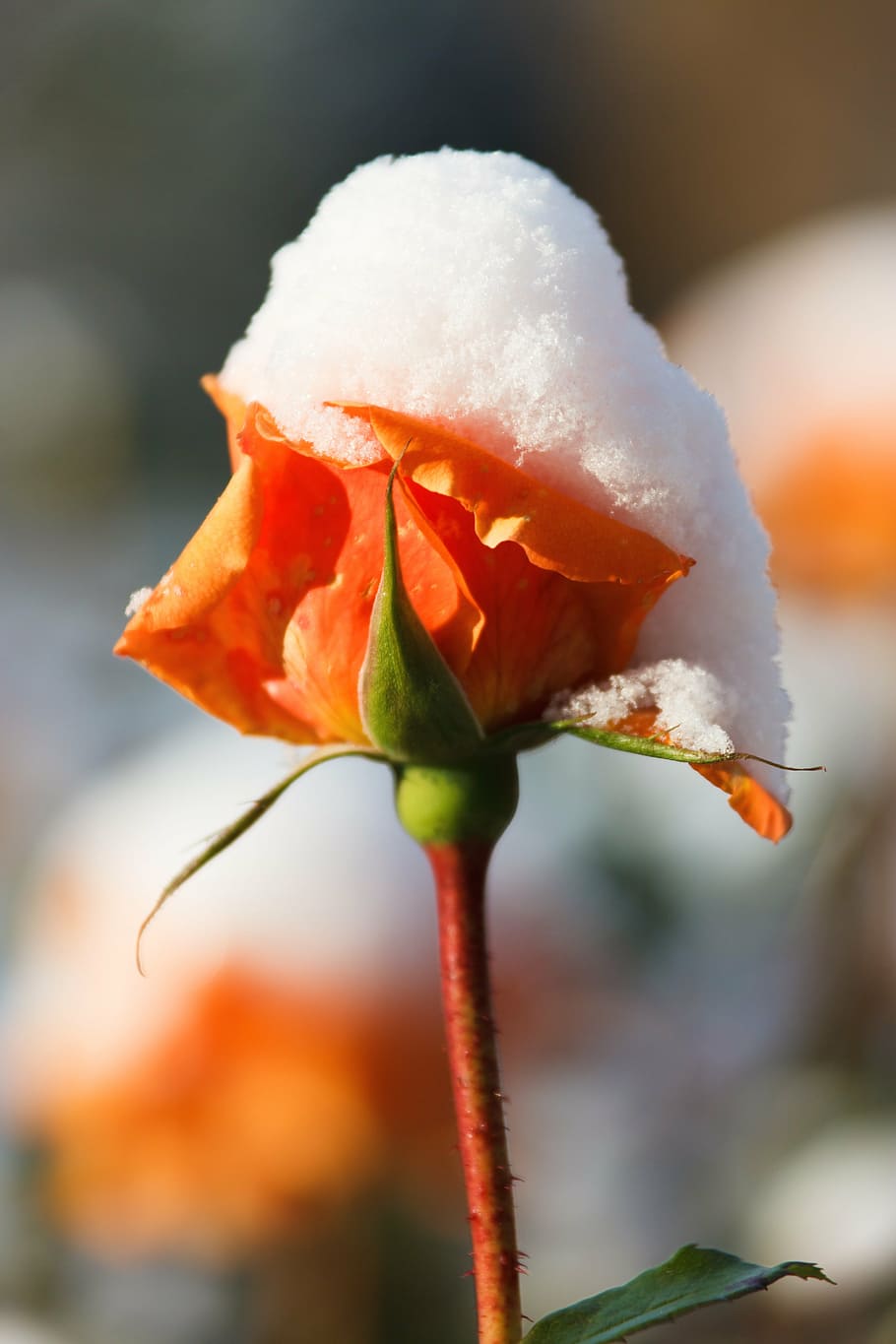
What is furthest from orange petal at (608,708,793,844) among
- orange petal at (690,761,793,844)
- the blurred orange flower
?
the blurred orange flower

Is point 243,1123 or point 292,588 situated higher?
point 292,588

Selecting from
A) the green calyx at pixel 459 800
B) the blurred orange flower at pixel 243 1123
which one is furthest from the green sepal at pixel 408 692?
the blurred orange flower at pixel 243 1123

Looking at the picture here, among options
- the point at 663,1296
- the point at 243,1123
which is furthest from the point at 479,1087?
the point at 243,1123

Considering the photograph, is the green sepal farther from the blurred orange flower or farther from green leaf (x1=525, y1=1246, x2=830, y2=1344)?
the blurred orange flower

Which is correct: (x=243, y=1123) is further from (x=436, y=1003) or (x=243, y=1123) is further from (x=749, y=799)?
(x=749, y=799)

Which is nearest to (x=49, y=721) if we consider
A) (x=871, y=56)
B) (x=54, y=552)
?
(x=54, y=552)

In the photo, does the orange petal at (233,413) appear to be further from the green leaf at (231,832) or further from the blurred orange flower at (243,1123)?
the blurred orange flower at (243,1123)

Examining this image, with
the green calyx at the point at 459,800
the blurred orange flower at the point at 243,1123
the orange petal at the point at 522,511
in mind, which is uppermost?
the orange petal at the point at 522,511
